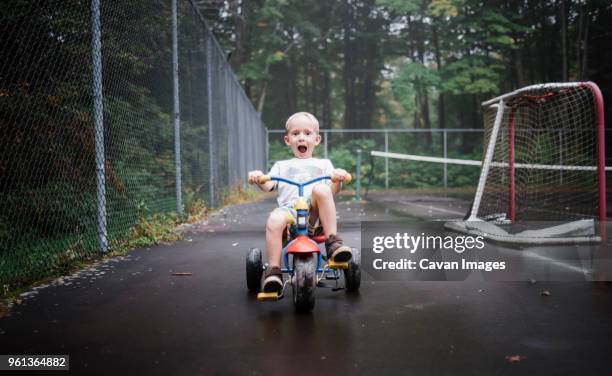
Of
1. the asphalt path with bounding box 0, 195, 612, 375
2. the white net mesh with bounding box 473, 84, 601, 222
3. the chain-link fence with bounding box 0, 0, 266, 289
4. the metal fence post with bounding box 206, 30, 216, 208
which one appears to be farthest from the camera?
the metal fence post with bounding box 206, 30, 216, 208

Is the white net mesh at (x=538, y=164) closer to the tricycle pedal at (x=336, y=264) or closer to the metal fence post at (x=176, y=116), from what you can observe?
the tricycle pedal at (x=336, y=264)

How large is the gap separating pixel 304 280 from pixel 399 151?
1968 cm

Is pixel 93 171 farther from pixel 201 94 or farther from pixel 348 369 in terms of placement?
pixel 201 94

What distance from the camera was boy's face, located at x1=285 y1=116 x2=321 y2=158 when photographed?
11.0ft

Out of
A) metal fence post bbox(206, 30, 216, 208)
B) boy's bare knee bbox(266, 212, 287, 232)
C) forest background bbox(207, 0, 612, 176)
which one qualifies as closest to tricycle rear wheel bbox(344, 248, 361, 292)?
boy's bare knee bbox(266, 212, 287, 232)

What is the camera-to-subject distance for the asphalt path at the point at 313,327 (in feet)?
6.90

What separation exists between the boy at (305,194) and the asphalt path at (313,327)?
31 centimetres

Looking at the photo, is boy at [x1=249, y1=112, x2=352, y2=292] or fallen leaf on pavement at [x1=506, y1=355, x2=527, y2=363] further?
boy at [x1=249, y1=112, x2=352, y2=292]

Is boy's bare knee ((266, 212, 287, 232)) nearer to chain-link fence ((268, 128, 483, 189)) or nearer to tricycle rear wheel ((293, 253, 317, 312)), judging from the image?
tricycle rear wheel ((293, 253, 317, 312))

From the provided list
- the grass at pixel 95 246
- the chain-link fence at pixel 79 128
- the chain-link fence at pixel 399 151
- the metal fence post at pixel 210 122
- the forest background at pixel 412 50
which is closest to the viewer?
the grass at pixel 95 246

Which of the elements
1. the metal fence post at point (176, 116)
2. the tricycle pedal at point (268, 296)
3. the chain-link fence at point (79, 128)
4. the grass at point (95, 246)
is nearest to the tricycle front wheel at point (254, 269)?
the tricycle pedal at point (268, 296)

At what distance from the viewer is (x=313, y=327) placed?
2.63 meters

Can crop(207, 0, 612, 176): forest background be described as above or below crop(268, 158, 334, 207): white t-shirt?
above

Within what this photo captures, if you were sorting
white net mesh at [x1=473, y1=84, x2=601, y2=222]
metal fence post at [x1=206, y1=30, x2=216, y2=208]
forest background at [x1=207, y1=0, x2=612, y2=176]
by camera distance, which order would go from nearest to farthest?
white net mesh at [x1=473, y1=84, x2=601, y2=222] → metal fence post at [x1=206, y1=30, x2=216, y2=208] → forest background at [x1=207, y1=0, x2=612, y2=176]
